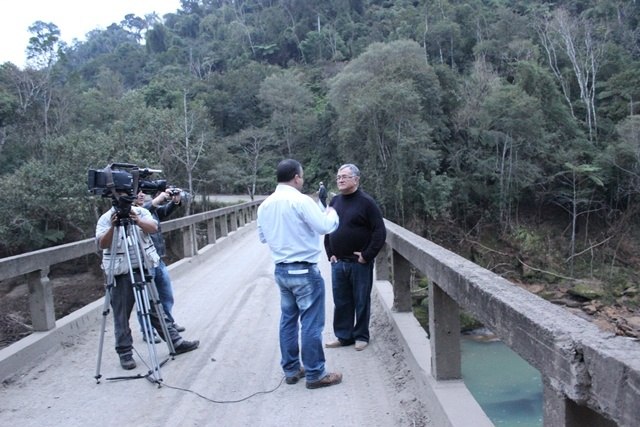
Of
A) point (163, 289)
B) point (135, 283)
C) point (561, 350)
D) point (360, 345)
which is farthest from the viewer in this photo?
point (163, 289)

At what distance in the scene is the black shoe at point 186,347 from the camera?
4.60 m

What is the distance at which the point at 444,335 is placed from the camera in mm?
2939

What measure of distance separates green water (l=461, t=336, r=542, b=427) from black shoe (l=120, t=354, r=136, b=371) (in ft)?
23.9

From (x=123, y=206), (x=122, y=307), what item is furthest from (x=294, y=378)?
(x=123, y=206)

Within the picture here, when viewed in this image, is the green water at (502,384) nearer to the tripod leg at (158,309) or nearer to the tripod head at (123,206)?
the tripod leg at (158,309)

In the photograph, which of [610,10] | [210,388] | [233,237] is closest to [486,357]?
[233,237]

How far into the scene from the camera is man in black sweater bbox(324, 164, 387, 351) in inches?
168

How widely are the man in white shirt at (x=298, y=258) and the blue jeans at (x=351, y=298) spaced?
0.71m

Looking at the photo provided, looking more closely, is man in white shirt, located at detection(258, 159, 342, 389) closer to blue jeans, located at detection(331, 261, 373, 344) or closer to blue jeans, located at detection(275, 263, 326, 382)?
blue jeans, located at detection(275, 263, 326, 382)

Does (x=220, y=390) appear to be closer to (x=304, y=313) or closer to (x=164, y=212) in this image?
(x=304, y=313)

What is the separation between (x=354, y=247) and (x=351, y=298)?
0.54m

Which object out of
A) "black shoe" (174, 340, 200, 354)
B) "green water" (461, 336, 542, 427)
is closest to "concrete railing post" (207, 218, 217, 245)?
"green water" (461, 336, 542, 427)

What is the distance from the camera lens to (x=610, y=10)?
5206 centimetres

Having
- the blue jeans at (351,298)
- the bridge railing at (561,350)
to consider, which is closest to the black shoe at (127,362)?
the blue jeans at (351,298)
